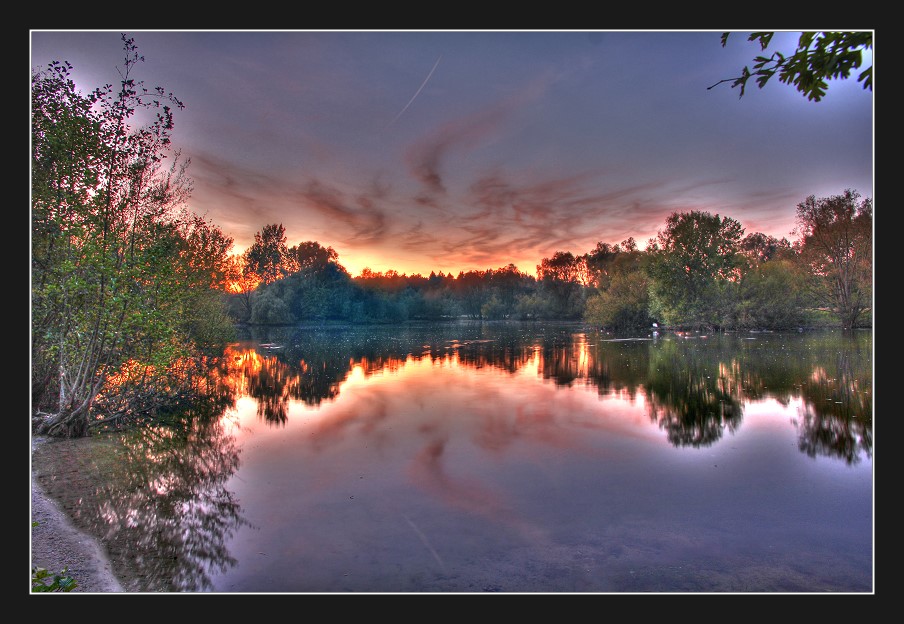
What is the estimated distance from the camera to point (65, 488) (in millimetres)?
6465

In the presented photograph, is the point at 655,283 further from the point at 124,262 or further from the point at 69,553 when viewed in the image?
the point at 69,553

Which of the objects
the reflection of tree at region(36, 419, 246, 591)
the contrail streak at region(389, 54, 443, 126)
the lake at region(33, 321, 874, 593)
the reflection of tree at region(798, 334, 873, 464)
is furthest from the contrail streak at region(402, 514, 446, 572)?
the reflection of tree at region(798, 334, 873, 464)

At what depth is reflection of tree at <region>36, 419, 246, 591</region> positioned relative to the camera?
14.9 feet

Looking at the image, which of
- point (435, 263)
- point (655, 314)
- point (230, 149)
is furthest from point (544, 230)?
point (655, 314)

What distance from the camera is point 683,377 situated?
17094mm

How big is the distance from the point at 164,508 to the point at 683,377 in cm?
1742

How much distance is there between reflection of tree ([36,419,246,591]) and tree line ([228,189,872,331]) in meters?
10.8

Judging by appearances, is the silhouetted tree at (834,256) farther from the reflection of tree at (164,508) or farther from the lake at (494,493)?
the reflection of tree at (164,508)

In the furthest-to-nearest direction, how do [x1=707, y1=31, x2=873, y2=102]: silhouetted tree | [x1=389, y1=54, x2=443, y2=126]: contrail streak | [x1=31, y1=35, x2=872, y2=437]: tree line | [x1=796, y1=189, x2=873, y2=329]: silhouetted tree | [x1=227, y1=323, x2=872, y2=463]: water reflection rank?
[x1=796, y1=189, x2=873, y2=329]: silhouetted tree
[x1=227, y1=323, x2=872, y2=463]: water reflection
[x1=31, y1=35, x2=872, y2=437]: tree line
[x1=389, y1=54, x2=443, y2=126]: contrail streak
[x1=707, y1=31, x2=873, y2=102]: silhouetted tree

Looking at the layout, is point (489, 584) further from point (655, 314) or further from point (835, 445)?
point (655, 314)

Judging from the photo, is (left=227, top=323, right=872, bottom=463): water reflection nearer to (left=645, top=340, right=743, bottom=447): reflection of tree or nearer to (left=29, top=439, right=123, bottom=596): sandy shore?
(left=645, top=340, right=743, bottom=447): reflection of tree

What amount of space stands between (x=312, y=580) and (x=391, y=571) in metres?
0.82

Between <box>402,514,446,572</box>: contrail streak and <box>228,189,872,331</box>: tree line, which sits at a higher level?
<box>228,189,872,331</box>: tree line

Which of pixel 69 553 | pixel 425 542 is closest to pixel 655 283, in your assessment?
pixel 425 542
